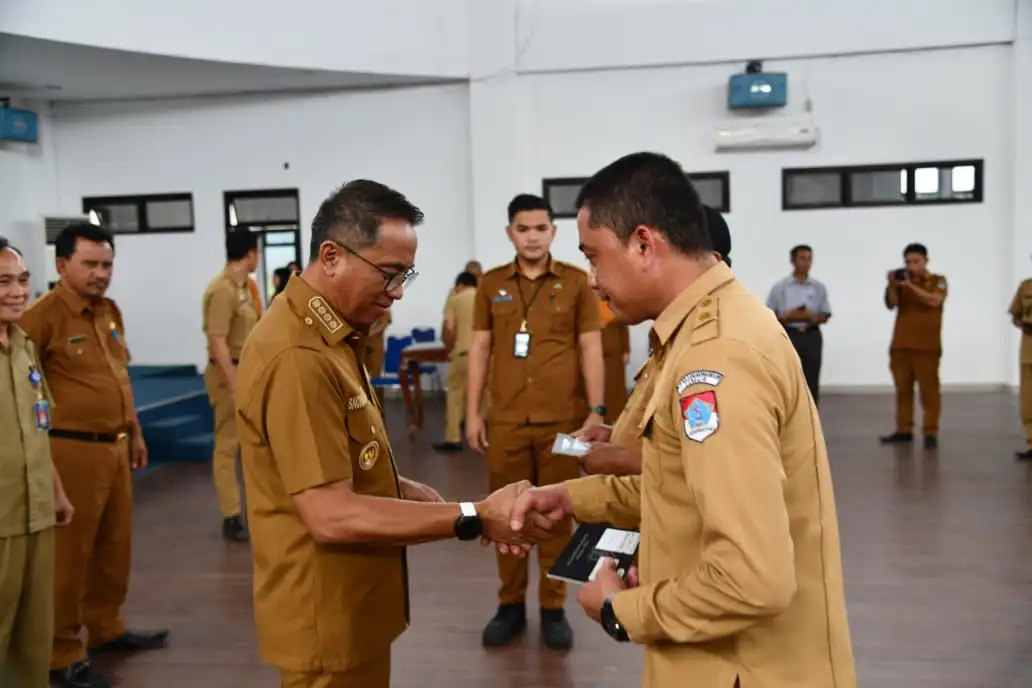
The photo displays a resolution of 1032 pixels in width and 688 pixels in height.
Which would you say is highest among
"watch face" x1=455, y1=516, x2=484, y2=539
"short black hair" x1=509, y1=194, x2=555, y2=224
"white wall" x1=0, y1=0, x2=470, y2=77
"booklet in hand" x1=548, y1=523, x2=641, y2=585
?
"white wall" x1=0, y1=0, x2=470, y2=77

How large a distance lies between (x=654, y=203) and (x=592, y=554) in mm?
723

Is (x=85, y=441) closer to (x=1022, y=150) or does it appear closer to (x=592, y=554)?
(x=592, y=554)

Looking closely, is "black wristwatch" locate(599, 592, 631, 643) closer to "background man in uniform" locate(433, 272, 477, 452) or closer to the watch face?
the watch face

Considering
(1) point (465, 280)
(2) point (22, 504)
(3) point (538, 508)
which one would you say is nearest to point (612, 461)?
(3) point (538, 508)

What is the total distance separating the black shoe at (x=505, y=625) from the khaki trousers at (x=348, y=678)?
5.16 feet

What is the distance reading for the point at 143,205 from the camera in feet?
33.7

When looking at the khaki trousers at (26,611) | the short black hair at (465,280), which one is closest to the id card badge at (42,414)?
the khaki trousers at (26,611)

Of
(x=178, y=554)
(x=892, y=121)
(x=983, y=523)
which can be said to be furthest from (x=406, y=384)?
(x=892, y=121)

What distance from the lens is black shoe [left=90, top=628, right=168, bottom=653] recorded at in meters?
3.30

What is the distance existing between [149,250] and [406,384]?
4.50 meters

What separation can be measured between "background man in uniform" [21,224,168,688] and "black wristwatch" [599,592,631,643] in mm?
2491

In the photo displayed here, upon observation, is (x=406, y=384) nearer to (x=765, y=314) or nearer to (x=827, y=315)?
(x=827, y=315)

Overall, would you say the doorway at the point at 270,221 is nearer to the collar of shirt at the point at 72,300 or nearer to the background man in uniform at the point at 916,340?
the background man in uniform at the point at 916,340

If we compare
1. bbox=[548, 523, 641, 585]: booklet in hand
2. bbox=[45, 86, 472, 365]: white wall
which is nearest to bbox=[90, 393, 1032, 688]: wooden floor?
bbox=[548, 523, 641, 585]: booklet in hand
